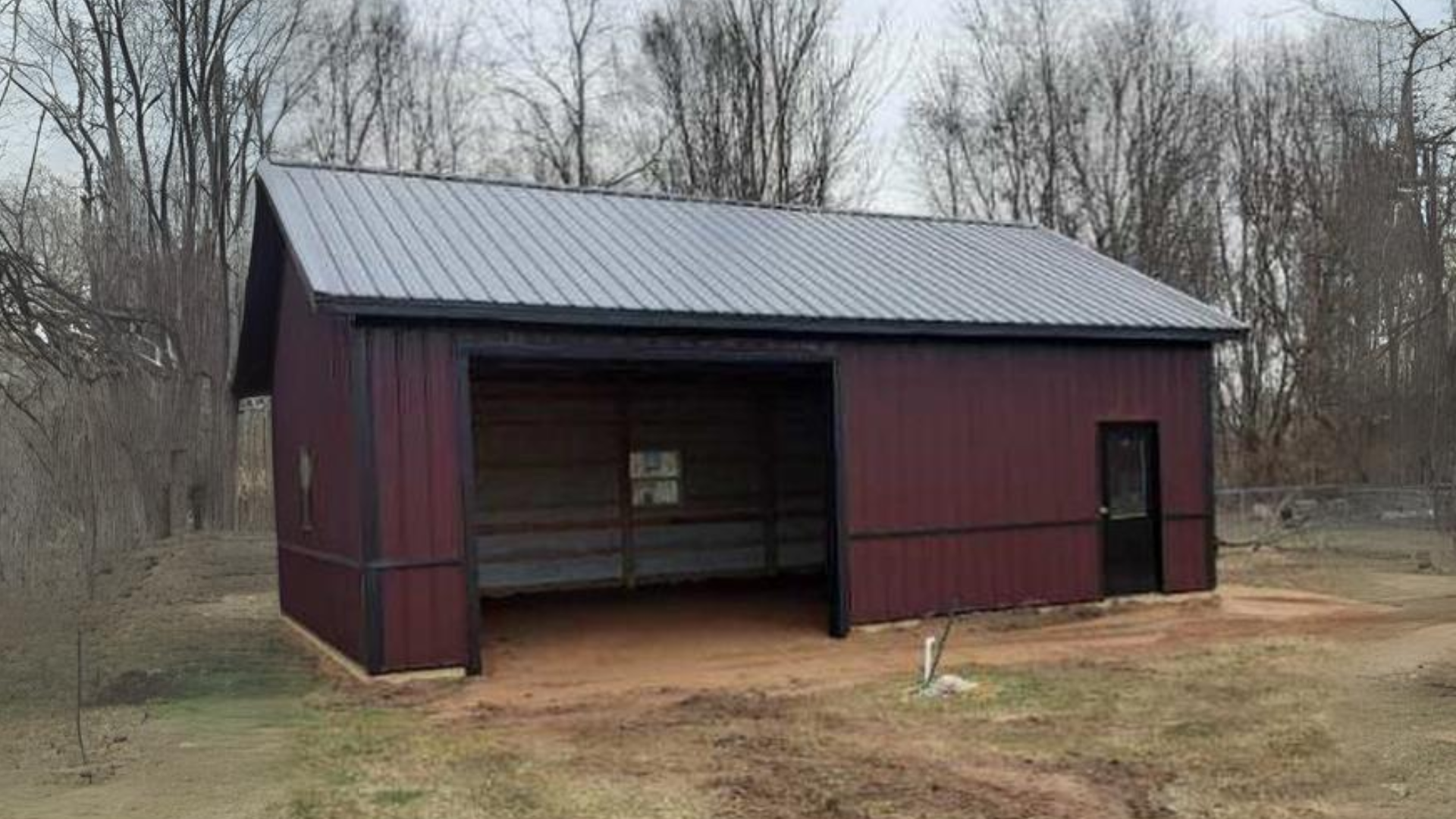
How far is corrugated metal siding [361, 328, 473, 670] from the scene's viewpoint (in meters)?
9.67

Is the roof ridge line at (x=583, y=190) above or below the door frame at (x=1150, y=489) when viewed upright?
above

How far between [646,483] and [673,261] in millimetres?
4295

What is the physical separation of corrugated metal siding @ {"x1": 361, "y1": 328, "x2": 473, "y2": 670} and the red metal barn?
21mm

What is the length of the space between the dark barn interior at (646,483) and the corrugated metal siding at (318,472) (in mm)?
2051

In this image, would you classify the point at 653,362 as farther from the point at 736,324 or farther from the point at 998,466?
the point at 998,466

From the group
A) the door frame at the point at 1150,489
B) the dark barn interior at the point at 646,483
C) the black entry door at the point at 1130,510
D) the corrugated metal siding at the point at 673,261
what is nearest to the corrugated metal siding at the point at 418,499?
the corrugated metal siding at the point at 673,261

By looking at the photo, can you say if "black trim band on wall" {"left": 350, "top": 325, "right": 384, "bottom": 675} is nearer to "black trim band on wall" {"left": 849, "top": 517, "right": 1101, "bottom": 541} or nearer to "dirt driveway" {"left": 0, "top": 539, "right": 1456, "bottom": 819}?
"dirt driveway" {"left": 0, "top": 539, "right": 1456, "bottom": 819}

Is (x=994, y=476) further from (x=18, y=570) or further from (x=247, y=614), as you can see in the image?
(x=18, y=570)

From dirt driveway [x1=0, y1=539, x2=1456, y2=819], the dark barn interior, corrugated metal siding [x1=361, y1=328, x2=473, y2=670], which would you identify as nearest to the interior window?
the dark barn interior

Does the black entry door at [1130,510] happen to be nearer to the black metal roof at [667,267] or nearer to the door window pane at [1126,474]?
the door window pane at [1126,474]

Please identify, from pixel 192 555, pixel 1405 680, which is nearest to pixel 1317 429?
pixel 1405 680

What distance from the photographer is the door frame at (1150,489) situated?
1328 cm

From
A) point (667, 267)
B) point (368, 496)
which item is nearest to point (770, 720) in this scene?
point (368, 496)

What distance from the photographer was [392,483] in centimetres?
970
